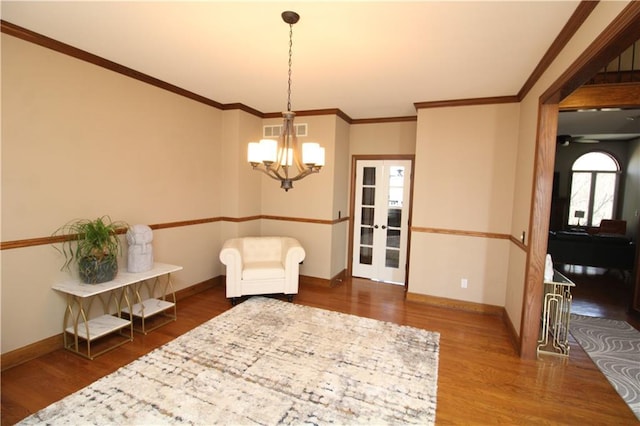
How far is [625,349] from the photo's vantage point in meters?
3.13

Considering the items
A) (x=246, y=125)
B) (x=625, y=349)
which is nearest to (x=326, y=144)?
(x=246, y=125)

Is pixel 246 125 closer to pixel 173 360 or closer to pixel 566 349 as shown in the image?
pixel 173 360

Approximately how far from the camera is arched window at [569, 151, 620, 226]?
25.4 feet

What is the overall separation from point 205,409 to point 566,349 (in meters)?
3.30

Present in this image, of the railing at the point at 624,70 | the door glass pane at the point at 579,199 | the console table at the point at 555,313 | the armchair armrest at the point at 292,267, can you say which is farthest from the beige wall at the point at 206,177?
the door glass pane at the point at 579,199

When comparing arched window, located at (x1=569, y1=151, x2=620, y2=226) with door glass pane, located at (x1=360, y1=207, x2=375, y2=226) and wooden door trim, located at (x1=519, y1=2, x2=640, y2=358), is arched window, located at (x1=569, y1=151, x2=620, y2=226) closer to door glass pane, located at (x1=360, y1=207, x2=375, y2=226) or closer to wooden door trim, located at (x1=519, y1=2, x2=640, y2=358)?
door glass pane, located at (x1=360, y1=207, x2=375, y2=226)

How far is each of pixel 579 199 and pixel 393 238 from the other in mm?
6427

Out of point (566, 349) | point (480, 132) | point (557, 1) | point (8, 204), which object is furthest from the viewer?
point (480, 132)

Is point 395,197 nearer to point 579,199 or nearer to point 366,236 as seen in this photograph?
point 366,236

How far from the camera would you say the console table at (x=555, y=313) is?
9.80 ft

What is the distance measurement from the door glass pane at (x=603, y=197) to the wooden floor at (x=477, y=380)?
665 cm

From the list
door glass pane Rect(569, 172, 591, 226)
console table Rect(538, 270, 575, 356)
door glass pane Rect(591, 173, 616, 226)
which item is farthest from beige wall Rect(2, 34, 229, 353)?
door glass pane Rect(591, 173, 616, 226)

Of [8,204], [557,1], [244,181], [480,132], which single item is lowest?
[8,204]

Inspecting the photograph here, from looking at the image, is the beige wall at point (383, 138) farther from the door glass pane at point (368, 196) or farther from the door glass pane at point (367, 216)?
the door glass pane at point (367, 216)
